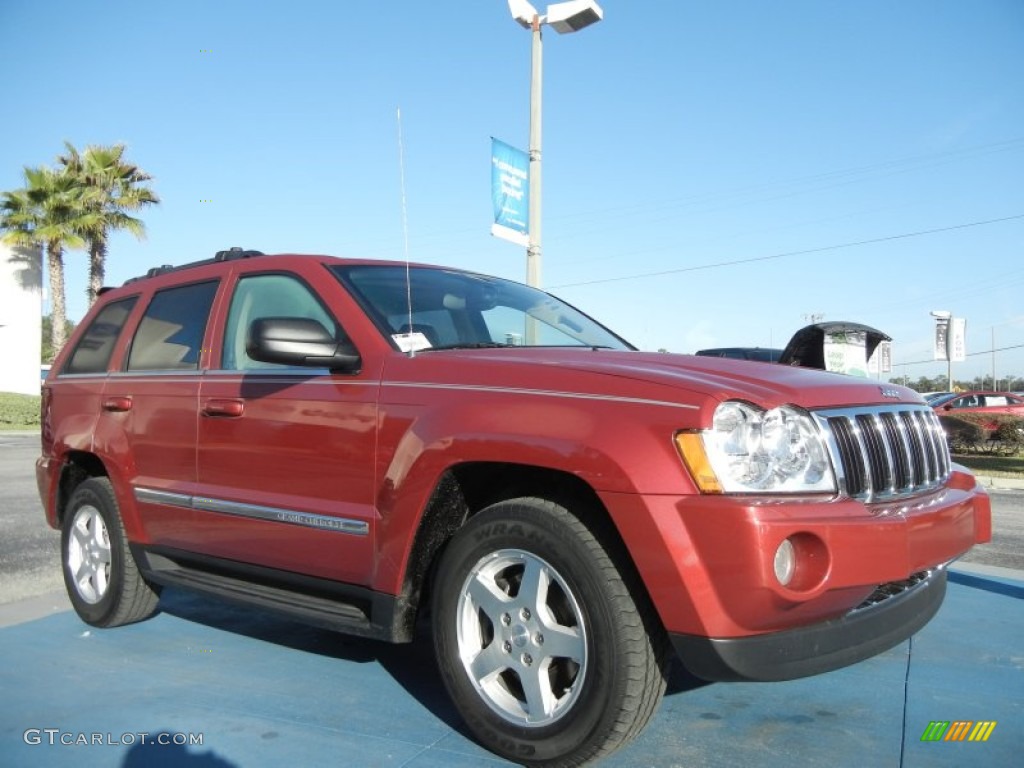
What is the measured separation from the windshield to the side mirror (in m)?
0.25

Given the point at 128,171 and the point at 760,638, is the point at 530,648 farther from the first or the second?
the point at 128,171

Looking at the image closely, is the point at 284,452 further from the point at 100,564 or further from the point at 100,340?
the point at 100,340

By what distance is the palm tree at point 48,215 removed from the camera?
26812mm

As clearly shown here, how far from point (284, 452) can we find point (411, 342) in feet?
2.23

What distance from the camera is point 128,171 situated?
89.6ft

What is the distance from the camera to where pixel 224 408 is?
3754mm

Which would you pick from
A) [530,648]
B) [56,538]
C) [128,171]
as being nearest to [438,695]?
[530,648]

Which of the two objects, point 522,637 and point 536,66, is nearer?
point 522,637

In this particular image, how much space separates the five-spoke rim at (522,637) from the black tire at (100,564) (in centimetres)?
231

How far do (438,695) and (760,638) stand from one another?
5.20ft

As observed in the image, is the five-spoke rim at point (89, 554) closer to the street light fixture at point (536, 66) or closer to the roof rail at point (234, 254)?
the roof rail at point (234, 254)

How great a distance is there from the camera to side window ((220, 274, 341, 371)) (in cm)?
373

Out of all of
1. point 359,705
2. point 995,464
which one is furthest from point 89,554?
point 995,464

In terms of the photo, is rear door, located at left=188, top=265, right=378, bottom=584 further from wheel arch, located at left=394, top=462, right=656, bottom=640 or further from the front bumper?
the front bumper
